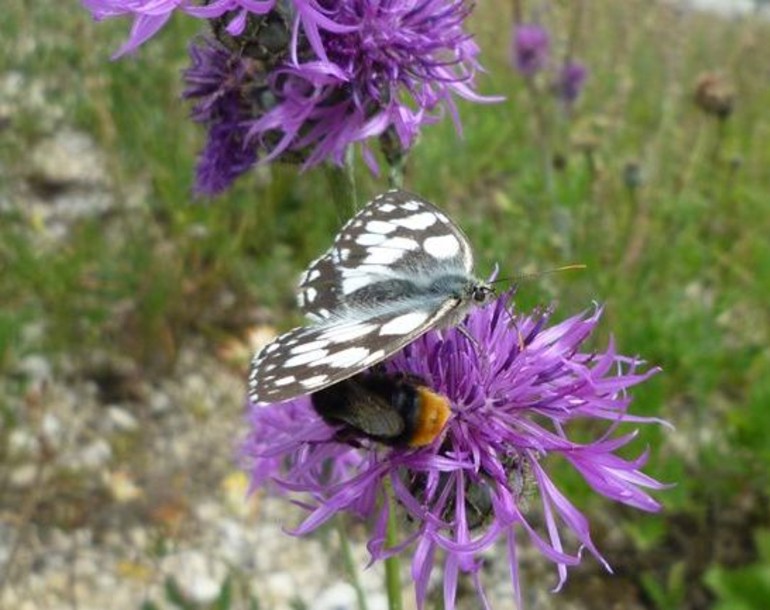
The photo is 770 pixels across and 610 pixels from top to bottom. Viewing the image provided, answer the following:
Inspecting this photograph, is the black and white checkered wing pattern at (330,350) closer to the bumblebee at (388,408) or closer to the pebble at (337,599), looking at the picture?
the bumblebee at (388,408)

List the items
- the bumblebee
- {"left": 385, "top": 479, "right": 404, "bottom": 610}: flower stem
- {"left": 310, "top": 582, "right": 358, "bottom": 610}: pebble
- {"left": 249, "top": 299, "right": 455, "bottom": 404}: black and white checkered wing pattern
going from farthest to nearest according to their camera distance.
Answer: {"left": 310, "top": 582, "right": 358, "bottom": 610}: pebble → {"left": 385, "top": 479, "right": 404, "bottom": 610}: flower stem → the bumblebee → {"left": 249, "top": 299, "right": 455, "bottom": 404}: black and white checkered wing pattern

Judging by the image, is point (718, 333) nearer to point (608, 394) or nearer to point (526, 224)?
point (526, 224)

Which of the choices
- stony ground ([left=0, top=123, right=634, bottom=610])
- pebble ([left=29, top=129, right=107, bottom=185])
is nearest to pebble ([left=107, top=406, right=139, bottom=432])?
stony ground ([left=0, top=123, right=634, bottom=610])

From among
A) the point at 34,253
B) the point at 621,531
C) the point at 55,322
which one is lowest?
the point at 621,531

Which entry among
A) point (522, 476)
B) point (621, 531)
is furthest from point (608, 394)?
point (621, 531)

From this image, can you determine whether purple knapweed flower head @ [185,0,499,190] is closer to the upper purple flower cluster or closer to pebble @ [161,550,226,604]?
the upper purple flower cluster

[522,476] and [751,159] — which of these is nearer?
[522,476]
